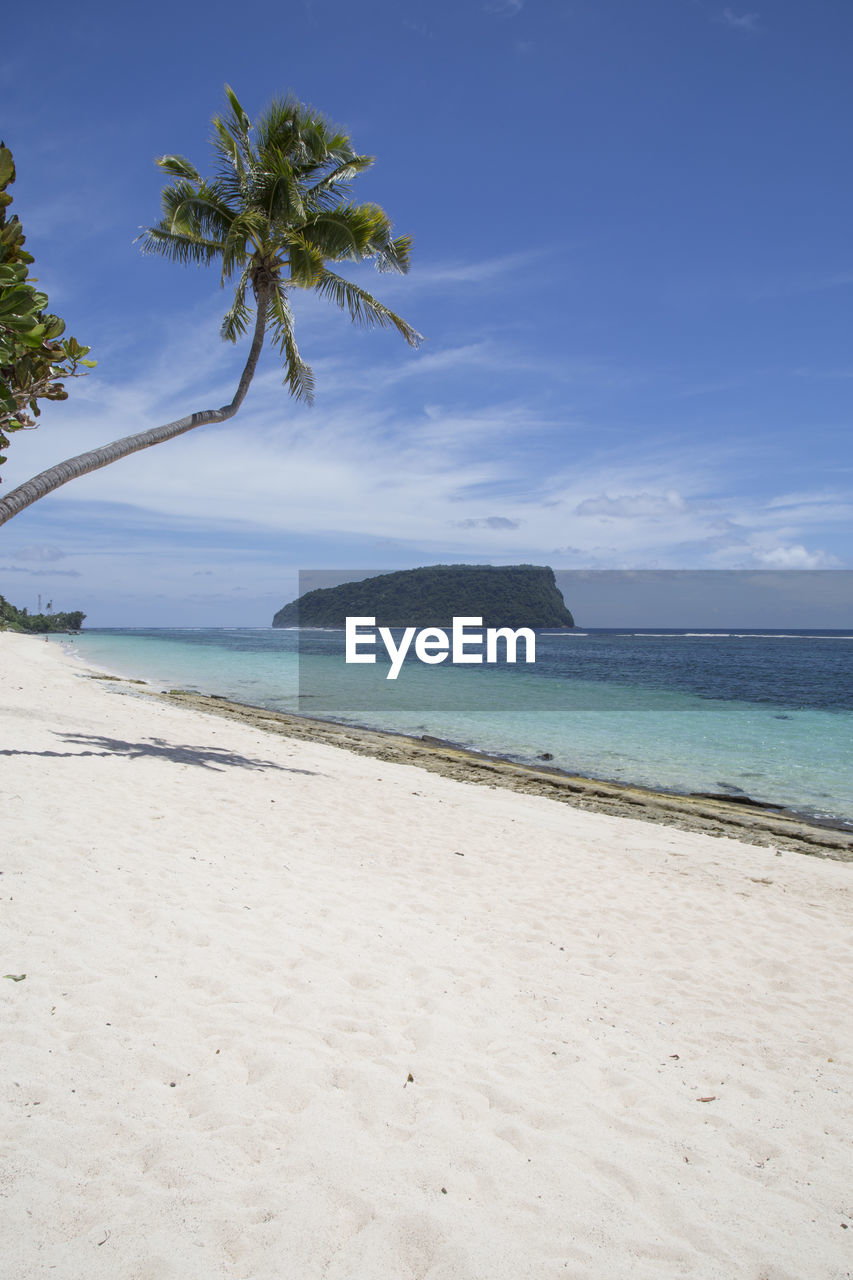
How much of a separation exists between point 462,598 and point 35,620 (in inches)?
2346

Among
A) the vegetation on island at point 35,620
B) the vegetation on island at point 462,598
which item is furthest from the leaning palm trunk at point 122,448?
the vegetation on island at point 462,598

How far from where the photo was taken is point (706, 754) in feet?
62.4

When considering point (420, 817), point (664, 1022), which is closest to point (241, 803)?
point (420, 817)

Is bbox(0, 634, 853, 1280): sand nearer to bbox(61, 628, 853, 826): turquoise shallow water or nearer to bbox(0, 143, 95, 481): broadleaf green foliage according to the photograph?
bbox(0, 143, 95, 481): broadleaf green foliage

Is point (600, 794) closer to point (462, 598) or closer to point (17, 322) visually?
point (17, 322)

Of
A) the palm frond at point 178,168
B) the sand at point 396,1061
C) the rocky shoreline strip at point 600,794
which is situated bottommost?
the rocky shoreline strip at point 600,794

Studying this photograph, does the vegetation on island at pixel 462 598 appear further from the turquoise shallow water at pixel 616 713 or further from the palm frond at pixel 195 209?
the palm frond at pixel 195 209

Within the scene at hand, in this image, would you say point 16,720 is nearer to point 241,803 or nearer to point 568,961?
point 241,803

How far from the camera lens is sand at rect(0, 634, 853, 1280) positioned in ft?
8.00

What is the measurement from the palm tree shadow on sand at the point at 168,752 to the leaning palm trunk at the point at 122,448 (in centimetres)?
406

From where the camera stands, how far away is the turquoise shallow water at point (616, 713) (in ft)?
53.8

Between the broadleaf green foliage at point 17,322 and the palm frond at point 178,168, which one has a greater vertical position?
the palm frond at point 178,168

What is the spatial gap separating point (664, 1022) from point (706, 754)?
629 inches

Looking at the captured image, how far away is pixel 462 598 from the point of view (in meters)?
105
